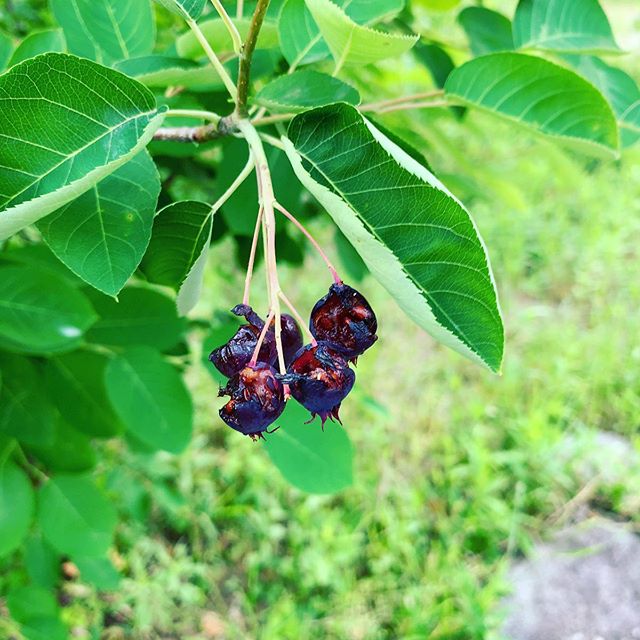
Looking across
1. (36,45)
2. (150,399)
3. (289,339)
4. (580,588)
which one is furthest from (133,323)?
(580,588)

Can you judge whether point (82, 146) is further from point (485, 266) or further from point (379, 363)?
point (379, 363)

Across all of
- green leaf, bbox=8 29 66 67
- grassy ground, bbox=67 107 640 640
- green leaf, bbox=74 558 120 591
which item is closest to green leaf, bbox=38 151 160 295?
green leaf, bbox=8 29 66 67

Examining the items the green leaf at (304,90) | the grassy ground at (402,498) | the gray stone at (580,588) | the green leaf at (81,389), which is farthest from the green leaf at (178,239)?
the gray stone at (580,588)

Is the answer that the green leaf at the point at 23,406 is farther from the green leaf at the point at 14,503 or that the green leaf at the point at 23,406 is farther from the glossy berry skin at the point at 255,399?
the glossy berry skin at the point at 255,399

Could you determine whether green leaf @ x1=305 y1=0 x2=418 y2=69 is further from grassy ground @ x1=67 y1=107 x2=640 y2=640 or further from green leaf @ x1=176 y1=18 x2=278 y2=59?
grassy ground @ x1=67 y1=107 x2=640 y2=640

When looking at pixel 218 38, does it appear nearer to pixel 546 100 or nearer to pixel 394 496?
pixel 546 100
